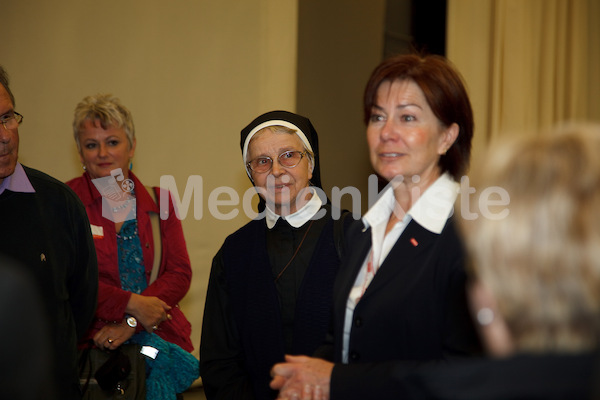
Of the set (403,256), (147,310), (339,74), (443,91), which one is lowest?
(147,310)

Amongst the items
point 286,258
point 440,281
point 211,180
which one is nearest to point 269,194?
point 286,258

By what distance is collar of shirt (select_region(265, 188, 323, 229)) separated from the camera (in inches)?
106

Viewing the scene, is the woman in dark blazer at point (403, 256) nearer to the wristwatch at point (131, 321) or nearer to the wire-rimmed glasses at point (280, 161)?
the wire-rimmed glasses at point (280, 161)

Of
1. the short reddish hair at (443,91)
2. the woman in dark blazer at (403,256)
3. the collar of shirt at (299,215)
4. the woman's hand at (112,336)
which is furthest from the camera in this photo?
the woman's hand at (112,336)

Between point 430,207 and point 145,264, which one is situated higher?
point 430,207

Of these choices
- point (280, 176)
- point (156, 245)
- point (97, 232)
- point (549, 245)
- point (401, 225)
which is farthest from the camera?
point (156, 245)

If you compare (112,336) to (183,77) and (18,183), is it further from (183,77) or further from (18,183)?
(183,77)

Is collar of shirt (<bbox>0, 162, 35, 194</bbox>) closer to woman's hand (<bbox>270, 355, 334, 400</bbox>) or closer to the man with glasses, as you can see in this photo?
the man with glasses

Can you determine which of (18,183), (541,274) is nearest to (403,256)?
(541,274)

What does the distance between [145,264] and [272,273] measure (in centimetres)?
99

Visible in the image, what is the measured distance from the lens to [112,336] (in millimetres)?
2998

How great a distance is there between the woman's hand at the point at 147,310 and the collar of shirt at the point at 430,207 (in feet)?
4.50

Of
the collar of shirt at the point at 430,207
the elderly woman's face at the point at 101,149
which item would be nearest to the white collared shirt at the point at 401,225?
the collar of shirt at the point at 430,207

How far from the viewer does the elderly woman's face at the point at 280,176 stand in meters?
2.69
